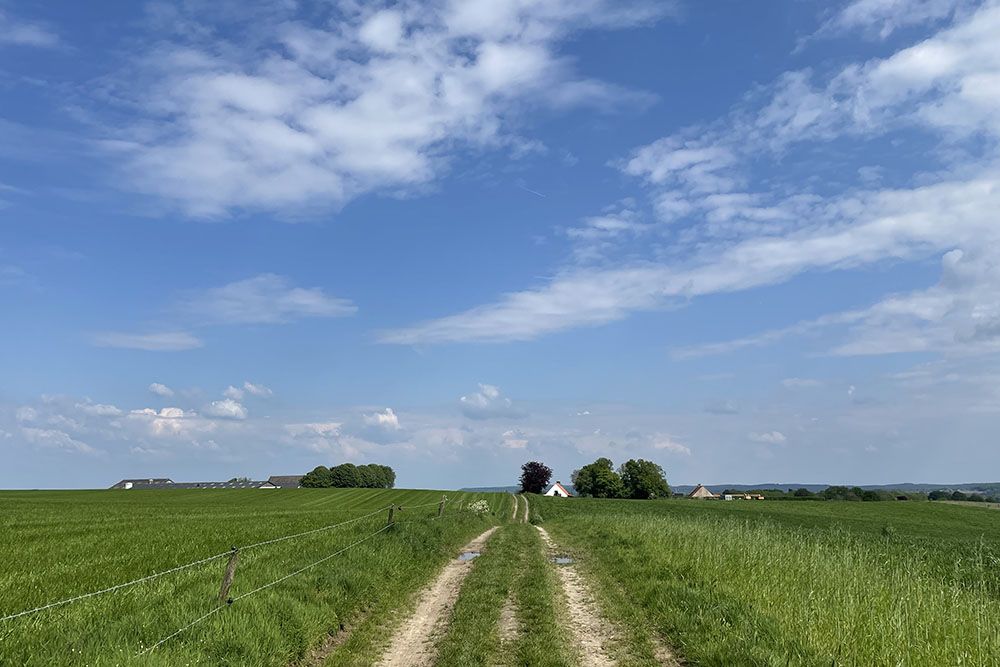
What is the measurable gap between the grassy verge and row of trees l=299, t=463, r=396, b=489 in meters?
168

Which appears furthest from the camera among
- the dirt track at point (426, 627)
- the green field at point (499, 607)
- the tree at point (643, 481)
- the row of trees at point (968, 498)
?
the tree at point (643, 481)

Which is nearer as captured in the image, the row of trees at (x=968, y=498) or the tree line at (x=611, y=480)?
the row of trees at (x=968, y=498)

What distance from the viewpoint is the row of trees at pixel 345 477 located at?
7156 inches

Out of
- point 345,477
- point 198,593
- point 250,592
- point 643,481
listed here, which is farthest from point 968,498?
point 198,593

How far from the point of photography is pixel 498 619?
38.5 ft

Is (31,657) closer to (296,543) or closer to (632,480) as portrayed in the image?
(296,543)

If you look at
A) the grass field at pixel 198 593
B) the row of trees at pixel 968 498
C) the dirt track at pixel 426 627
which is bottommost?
the row of trees at pixel 968 498

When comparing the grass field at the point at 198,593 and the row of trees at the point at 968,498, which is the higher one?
the grass field at the point at 198,593

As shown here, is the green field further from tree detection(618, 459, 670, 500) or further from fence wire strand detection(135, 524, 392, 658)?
tree detection(618, 459, 670, 500)

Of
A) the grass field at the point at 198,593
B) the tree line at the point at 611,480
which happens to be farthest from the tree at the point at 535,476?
the grass field at the point at 198,593

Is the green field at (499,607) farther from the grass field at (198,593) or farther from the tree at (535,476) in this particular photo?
the tree at (535,476)

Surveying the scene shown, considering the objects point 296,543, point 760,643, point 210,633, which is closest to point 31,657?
point 210,633

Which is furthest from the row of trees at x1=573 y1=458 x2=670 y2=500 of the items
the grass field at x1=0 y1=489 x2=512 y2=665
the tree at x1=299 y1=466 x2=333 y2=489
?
the grass field at x1=0 y1=489 x2=512 y2=665

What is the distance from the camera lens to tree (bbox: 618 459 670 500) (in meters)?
144
